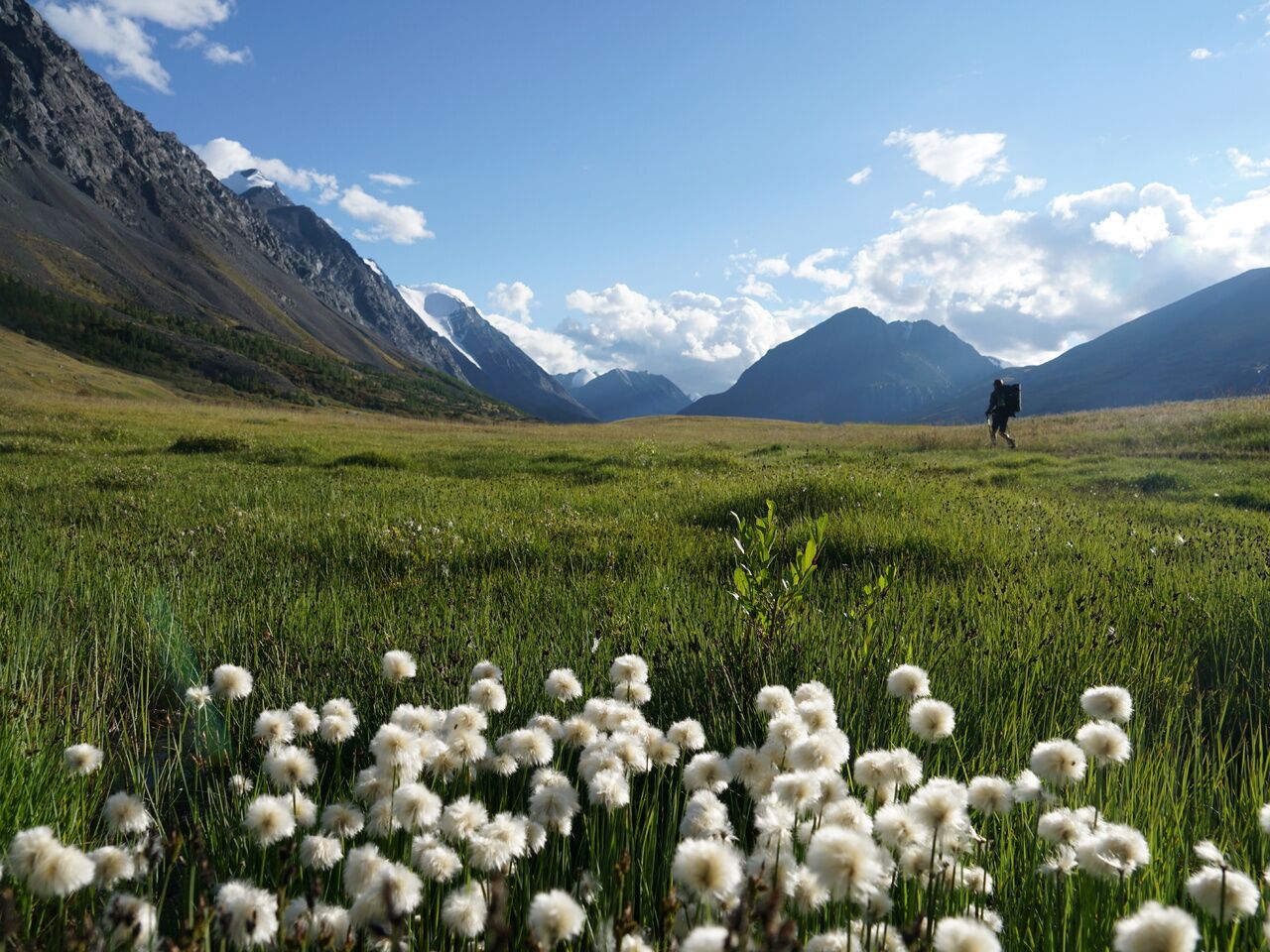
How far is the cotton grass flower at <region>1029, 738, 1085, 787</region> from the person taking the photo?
1.86m

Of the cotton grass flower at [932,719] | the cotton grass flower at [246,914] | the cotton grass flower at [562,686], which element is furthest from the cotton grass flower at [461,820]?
the cotton grass flower at [932,719]

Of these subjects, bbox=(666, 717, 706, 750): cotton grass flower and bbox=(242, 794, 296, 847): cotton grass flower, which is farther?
bbox=(666, 717, 706, 750): cotton grass flower

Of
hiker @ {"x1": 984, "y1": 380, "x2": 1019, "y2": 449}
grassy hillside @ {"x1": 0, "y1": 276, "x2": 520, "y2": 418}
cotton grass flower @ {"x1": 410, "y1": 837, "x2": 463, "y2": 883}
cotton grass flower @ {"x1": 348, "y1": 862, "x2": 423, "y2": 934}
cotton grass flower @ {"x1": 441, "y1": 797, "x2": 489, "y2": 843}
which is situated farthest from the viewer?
grassy hillside @ {"x1": 0, "y1": 276, "x2": 520, "y2": 418}

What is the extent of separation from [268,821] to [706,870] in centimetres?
120

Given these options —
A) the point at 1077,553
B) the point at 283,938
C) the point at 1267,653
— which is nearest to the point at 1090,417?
the point at 1077,553

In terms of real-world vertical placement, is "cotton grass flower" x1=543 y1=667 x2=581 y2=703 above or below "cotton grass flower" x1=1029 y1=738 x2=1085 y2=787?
below

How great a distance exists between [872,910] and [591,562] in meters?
5.00

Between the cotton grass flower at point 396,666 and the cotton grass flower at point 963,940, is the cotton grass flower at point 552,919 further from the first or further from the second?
the cotton grass flower at point 396,666

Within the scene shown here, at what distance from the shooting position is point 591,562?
6.44 meters

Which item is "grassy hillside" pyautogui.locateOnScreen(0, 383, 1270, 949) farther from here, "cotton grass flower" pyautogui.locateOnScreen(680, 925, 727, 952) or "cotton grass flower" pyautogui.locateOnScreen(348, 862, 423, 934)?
"cotton grass flower" pyautogui.locateOnScreen(680, 925, 727, 952)

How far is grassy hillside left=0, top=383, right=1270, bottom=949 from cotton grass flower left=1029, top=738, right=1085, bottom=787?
0.25m

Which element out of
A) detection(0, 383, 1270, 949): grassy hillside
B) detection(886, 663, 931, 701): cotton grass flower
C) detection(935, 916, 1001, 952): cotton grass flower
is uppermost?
detection(886, 663, 931, 701): cotton grass flower

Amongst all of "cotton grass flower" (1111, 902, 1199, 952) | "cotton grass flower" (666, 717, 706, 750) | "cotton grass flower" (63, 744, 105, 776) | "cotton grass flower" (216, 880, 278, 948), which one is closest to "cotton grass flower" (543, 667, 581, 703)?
"cotton grass flower" (666, 717, 706, 750)

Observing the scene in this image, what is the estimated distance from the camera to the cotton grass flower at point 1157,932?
45.0 inches
